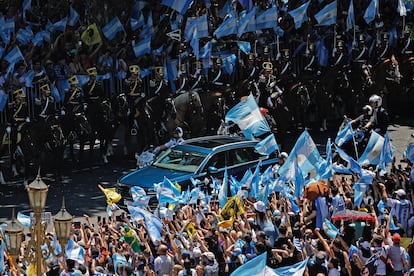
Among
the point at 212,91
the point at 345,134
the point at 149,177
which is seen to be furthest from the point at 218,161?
the point at 212,91

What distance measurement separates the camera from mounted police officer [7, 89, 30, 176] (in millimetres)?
25281

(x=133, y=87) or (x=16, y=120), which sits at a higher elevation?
(x=133, y=87)

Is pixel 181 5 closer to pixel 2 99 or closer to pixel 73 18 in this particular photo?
pixel 73 18

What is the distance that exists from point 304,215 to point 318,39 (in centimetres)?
1383

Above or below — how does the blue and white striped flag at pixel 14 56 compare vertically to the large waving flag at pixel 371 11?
below

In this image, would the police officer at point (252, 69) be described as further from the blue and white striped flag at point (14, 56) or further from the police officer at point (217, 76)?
the blue and white striped flag at point (14, 56)

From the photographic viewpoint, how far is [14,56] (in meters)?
27.0

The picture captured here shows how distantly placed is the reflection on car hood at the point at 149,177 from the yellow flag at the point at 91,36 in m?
7.12

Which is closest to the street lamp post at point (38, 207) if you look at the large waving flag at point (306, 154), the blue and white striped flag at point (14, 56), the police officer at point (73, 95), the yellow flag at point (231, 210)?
the yellow flag at point (231, 210)

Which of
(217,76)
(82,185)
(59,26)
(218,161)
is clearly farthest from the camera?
(217,76)

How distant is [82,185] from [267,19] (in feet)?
26.6

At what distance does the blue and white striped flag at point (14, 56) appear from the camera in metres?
26.9

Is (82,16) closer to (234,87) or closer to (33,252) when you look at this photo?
(234,87)

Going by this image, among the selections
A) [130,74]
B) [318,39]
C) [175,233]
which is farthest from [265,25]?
[175,233]
